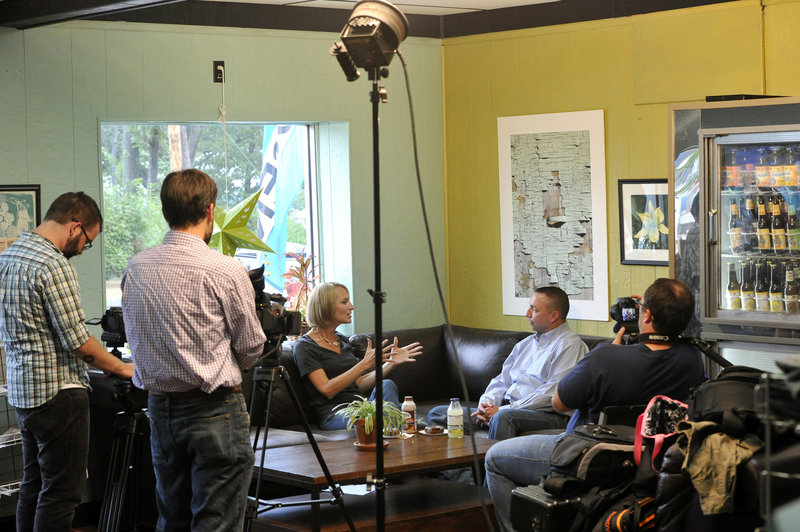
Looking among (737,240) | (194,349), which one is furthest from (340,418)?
(194,349)

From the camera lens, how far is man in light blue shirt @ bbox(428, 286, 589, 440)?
16.3 feet

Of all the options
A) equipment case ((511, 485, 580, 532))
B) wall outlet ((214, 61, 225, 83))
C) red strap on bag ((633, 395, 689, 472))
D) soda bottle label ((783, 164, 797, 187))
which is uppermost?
→ wall outlet ((214, 61, 225, 83))

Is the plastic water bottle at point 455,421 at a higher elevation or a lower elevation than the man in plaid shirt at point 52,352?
lower

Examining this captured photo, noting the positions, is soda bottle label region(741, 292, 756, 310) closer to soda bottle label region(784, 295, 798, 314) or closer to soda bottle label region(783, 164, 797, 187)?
soda bottle label region(784, 295, 798, 314)

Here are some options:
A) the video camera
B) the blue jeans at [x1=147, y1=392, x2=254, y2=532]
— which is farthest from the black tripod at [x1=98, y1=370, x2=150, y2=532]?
the blue jeans at [x1=147, y1=392, x2=254, y2=532]

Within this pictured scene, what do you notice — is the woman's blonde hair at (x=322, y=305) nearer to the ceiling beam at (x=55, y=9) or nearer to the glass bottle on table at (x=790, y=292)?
the ceiling beam at (x=55, y=9)

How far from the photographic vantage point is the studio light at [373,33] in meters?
2.97

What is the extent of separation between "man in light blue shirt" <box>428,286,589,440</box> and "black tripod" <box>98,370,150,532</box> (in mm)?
1757

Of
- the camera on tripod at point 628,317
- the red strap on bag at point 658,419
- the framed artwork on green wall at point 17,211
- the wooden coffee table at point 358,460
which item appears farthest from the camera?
the framed artwork on green wall at point 17,211

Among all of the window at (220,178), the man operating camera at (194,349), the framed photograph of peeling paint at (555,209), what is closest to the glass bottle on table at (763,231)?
the framed photograph of peeling paint at (555,209)

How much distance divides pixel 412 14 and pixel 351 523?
3.74 meters

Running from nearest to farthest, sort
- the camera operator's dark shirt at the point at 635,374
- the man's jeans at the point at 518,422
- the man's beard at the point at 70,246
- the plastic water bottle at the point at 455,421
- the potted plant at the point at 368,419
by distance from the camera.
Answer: the camera operator's dark shirt at the point at 635,374 → the man's beard at the point at 70,246 → the potted plant at the point at 368,419 → the plastic water bottle at the point at 455,421 → the man's jeans at the point at 518,422

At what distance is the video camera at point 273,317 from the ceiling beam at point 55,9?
1.43 metres

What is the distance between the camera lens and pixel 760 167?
189 inches
